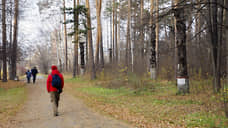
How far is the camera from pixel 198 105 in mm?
9344

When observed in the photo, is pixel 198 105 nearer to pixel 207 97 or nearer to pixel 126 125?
pixel 207 97

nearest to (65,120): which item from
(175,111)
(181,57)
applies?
(175,111)

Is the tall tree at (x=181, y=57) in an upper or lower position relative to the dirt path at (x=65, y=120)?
upper

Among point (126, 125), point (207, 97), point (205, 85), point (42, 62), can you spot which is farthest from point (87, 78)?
point (42, 62)

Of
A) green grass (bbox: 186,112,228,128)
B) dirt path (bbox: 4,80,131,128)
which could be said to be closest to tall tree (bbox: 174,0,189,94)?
green grass (bbox: 186,112,228,128)

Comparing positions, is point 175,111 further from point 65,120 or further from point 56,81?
point 56,81

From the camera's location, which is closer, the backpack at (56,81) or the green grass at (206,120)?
the green grass at (206,120)

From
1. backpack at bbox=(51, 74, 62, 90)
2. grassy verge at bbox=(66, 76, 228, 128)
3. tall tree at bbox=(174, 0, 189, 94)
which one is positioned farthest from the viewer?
tall tree at bbox=(174, 0, 189, 94)

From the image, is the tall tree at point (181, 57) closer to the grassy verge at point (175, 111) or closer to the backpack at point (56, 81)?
the grassy verge at point (175, 111)

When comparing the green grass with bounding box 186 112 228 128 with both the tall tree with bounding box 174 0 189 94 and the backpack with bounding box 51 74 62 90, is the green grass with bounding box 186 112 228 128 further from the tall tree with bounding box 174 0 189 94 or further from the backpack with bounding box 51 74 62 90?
the backpack with bounding box 51 74 62 90

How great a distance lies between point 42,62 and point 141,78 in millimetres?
44521

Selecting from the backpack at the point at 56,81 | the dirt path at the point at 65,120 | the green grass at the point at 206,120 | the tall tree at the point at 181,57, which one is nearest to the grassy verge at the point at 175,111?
the green grass at the point at 206,120

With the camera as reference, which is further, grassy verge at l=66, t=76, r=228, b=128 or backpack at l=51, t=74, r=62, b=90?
backpack at l=51, t=74, r=62, b=90

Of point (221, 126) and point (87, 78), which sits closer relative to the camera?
point (221, 126)
